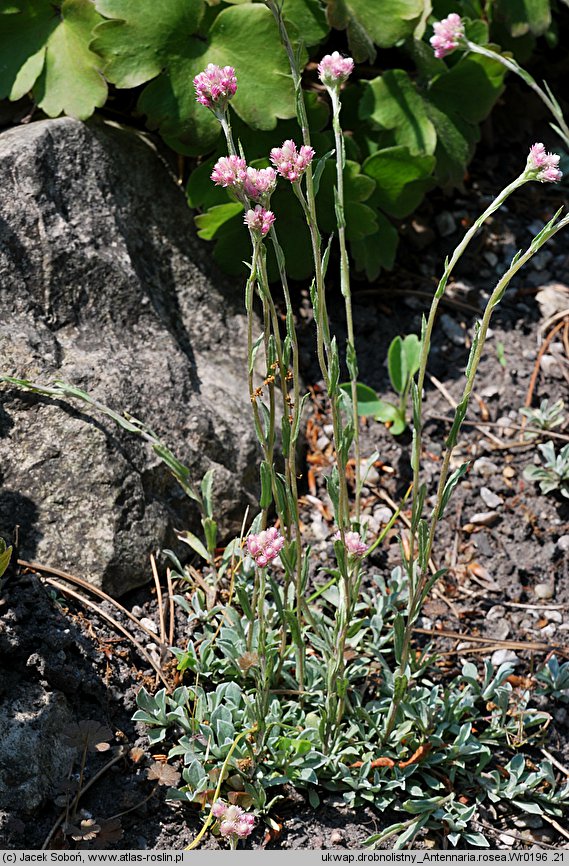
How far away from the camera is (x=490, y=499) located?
251 cm

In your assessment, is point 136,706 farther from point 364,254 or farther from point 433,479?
point 364,254

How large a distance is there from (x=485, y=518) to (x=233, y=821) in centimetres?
119

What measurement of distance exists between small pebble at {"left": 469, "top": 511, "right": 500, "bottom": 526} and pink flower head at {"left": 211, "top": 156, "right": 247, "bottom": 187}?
1.37 m

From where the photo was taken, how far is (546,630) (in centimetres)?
225

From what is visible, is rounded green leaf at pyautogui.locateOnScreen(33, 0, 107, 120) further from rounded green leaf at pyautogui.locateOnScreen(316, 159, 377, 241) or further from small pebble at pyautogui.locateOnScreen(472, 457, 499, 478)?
small pebble at pyautogui.locateOnScreen(472, 457, 499, 478)

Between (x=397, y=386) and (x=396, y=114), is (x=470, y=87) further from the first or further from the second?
(x=397, y=386)

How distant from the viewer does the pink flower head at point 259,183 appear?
4.73 ft

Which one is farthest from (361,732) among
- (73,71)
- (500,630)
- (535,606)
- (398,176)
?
(73,71)

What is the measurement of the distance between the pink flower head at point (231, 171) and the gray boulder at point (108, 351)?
908 millimetres

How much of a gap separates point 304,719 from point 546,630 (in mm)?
716

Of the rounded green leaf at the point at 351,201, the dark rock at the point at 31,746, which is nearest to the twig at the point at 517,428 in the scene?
the rounded green leaf at the point at 351,201

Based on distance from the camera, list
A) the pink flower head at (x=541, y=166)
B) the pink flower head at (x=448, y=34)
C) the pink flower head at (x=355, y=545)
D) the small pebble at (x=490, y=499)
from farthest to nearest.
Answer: the small pebble at (x=490, y=499)
the pink flower head at (x=448, y=34)
the pink flower head at (x=355, y=545)
the pink flower head at (x=541, y=166)

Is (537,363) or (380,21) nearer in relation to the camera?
(380,21)

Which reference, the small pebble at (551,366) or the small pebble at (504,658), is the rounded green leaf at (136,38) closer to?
the small pebble at (551,366)
